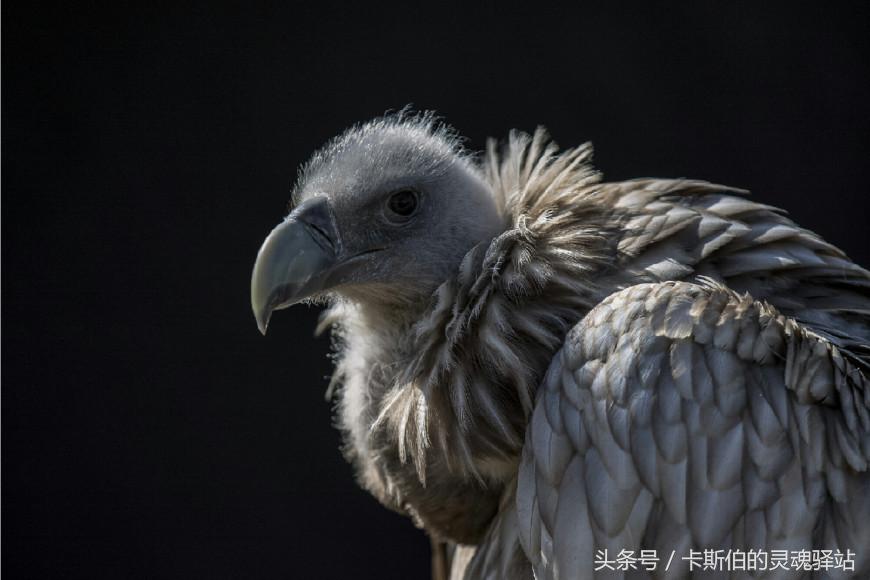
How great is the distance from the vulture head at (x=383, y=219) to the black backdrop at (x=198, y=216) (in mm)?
1258

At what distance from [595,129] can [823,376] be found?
1856 mm

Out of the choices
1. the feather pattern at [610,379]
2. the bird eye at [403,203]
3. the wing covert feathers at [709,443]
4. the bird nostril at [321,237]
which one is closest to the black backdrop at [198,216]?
the feather pattern at [610,379]

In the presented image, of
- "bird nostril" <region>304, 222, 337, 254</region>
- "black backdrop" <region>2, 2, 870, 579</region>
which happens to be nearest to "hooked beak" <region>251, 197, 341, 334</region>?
"bird nostril" <region>304, 222, 337, 254</region>

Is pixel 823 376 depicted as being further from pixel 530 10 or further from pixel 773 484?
pixel 530 10

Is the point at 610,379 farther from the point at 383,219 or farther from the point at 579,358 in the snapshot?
the point at 383,219

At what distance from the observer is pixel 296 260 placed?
1816mm

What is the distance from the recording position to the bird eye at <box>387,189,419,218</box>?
1982 mm

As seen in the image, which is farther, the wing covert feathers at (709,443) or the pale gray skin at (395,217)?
the pale gray skin at (395,217)

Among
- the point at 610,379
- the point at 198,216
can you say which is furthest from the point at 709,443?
the point at 198,216

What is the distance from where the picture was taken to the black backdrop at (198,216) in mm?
3264

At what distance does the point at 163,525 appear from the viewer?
3.31 m

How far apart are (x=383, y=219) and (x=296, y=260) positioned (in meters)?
0.22

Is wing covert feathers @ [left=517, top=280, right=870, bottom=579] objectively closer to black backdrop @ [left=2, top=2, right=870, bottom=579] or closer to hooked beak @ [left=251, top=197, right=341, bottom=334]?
hooked beak @ [left=251, top=197, right=341, bottom=334]

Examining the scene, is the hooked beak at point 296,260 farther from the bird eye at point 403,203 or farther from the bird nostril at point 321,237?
the bird eye at point 403,203
